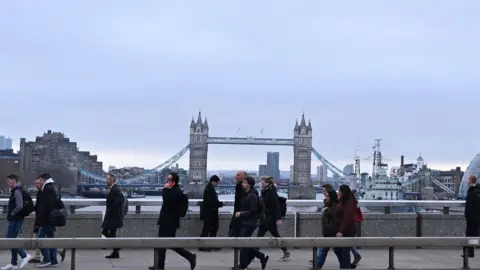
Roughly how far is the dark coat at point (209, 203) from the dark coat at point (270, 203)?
5.60 feet

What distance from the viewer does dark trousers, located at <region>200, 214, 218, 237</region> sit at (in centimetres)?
1490

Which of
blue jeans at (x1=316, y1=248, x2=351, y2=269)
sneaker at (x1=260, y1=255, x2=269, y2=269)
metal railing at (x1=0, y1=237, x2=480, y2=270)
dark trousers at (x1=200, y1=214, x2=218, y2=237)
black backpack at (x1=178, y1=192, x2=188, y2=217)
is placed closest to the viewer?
metal railing at (x1=0, y1=237, x2=480, y2=270)

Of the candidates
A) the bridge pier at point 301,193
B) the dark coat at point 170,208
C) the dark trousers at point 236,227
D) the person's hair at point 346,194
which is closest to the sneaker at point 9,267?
the dark coat at point 170,208

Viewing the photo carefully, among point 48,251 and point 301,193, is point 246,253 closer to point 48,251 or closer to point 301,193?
point 48,251

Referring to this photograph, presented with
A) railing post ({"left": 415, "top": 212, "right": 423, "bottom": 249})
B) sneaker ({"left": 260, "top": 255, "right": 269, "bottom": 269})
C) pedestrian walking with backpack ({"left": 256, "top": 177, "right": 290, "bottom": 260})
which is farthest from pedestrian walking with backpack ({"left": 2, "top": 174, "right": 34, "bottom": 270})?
railing post ({"left": 415, "top": 212, "right": 423, "bottom": 249})

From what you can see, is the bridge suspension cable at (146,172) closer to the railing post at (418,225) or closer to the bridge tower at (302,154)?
the bridge tower at (302,154)

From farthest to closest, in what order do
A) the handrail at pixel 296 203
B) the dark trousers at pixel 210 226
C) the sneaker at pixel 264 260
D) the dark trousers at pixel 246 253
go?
1. the handrail at pixel 296 203
2. the dark trousers at pixel 210 226
3. the sneaker at pixel 264 260
4. the dark trousers at pixel 246 253

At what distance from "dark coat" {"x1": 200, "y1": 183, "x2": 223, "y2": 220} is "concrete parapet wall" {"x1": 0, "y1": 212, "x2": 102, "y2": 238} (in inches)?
83.9

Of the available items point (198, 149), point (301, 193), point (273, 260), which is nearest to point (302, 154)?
point (198, 149)

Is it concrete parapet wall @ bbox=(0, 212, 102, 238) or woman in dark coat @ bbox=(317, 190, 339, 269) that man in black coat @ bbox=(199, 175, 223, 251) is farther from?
woman in dark coat @ bbox=(317, 190, 339, 269)

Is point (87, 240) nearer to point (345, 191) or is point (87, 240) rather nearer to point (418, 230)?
point (345, 191)

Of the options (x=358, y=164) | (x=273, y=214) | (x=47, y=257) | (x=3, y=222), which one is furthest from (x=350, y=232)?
(x=358, y=164)

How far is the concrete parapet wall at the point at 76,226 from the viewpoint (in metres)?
15.1

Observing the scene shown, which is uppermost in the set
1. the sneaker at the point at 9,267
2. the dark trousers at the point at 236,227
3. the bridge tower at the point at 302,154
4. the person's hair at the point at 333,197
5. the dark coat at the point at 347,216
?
the bridge tower at the point at 302,154
